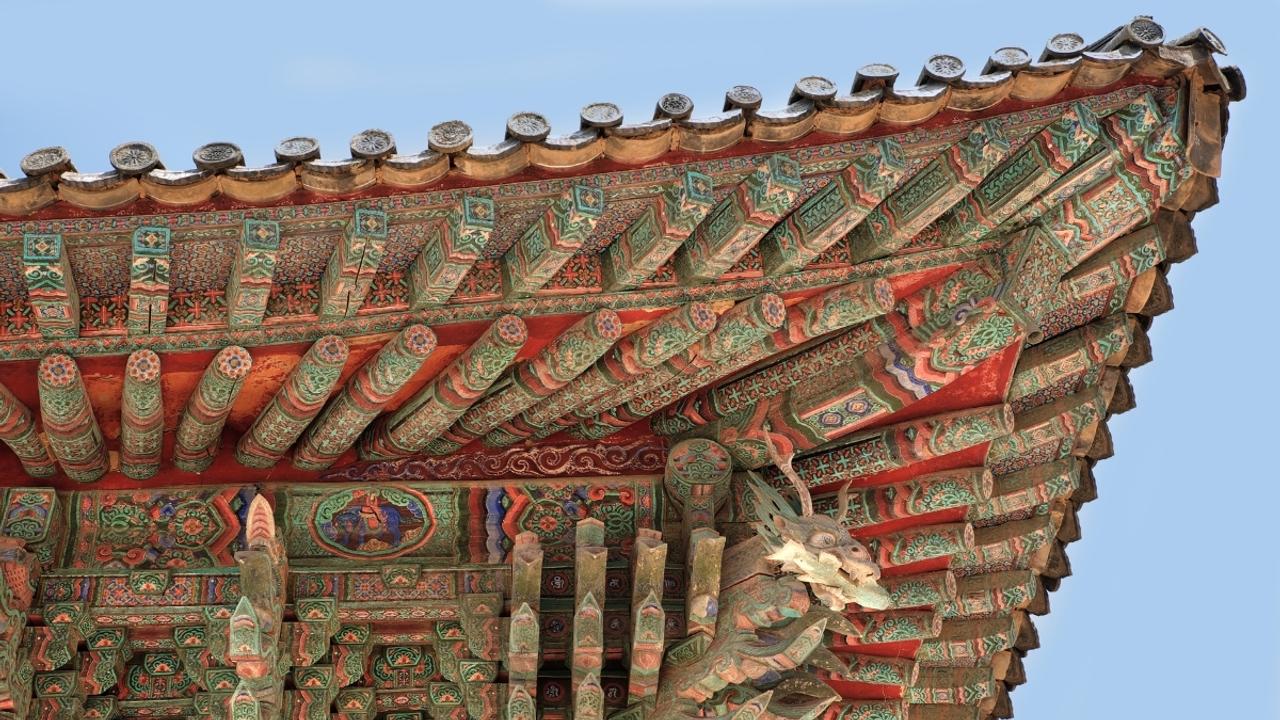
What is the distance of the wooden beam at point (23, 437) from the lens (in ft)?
26.7

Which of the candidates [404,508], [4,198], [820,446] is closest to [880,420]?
[820,446]

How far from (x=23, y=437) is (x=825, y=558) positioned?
10.8 ft

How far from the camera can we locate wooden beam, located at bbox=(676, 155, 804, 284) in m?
8.05

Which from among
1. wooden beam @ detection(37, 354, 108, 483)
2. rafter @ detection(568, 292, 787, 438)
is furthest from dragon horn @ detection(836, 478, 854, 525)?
wooden beam @ detection(37, 354, 108, 483)

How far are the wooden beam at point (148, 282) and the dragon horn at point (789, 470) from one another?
263 centimetres

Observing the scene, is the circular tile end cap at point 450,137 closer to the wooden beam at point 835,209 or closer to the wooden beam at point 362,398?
the wooden beam at point 362,398

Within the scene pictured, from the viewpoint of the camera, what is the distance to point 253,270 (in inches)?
307

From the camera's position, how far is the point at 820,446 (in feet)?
30.0

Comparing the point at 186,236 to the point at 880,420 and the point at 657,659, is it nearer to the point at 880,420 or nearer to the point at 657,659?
the point at 657,659

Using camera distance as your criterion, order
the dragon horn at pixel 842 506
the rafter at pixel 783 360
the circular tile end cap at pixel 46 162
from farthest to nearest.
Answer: the dragon horn at pixel 842 506 → the rafter at pixel 783 360 → the circular tile end cap at pixel 46 162

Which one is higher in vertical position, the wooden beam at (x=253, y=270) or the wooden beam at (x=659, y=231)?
the wooden beam at (x=659, y=231)

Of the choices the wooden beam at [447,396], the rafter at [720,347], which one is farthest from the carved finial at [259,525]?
the rafter at [720,347]

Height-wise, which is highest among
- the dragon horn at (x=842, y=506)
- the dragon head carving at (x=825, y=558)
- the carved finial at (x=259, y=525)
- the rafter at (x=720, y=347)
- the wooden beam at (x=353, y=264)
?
the wooden beam at (x=353, y=264)

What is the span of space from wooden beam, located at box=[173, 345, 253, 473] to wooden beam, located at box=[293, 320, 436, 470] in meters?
0.39
